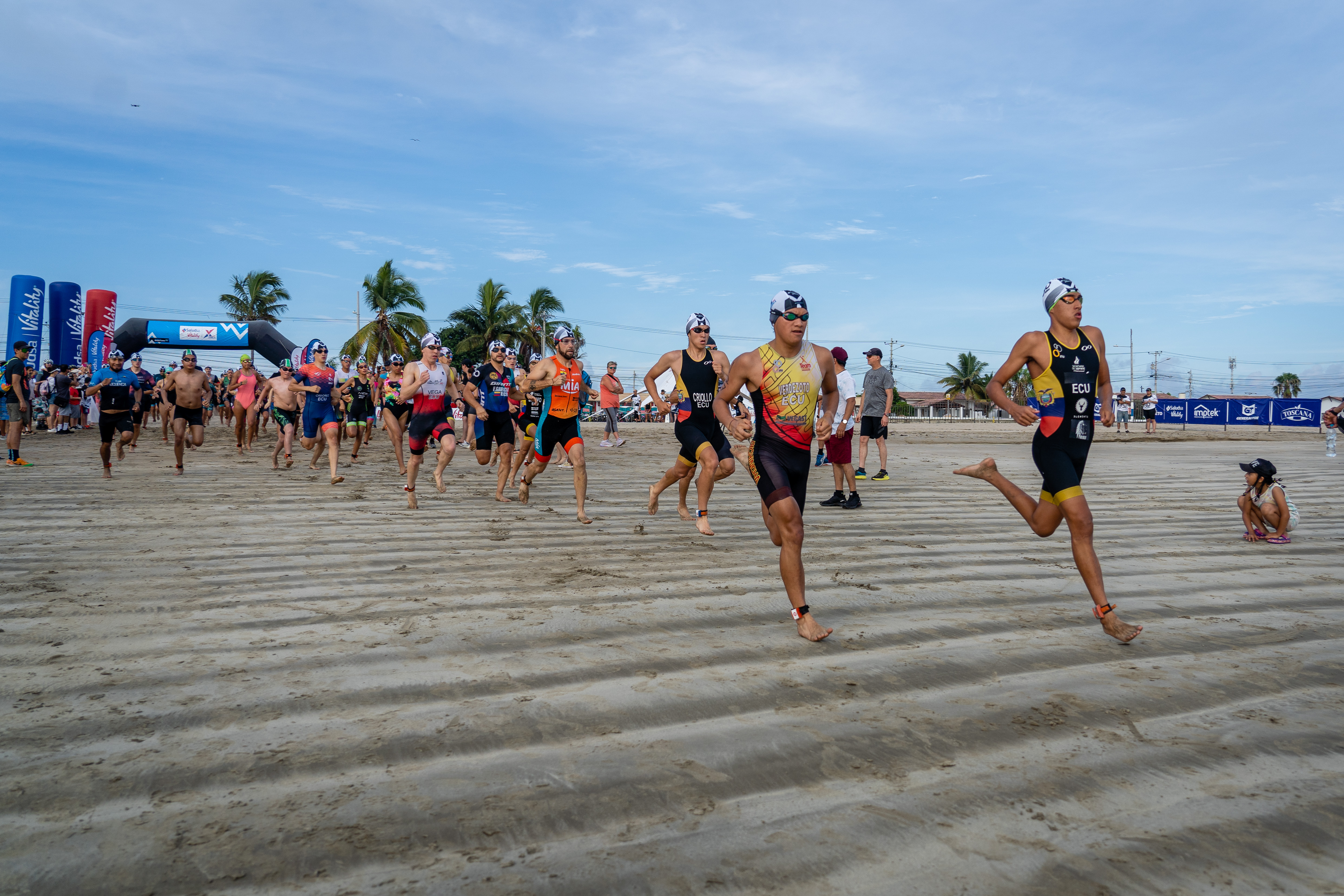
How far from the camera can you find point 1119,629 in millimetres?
4387

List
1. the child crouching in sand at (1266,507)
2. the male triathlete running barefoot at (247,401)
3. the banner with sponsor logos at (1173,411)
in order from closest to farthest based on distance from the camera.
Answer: the child crouching in sand at (1266,507) < the male triathlete running barefoot at (247,401) < the banner with sponsor logos at (1173,411)

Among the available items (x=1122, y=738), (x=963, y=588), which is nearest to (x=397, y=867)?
(x=1122, y=738)

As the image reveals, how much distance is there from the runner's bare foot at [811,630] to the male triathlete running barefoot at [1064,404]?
1.39m

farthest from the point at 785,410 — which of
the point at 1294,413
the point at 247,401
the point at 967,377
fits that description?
the point at 967,377

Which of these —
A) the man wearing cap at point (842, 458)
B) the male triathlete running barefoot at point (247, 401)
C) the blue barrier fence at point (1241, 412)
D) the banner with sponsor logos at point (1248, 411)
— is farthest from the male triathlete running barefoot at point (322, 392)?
the banner with sponsor logos at point (1248, 411)

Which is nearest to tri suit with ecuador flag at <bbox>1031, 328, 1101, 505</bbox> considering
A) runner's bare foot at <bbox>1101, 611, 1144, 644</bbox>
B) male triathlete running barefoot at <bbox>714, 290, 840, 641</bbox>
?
runner's bare foot at <bbox>1101, 611, 1144, 644</bbox>

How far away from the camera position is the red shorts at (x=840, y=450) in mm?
9844

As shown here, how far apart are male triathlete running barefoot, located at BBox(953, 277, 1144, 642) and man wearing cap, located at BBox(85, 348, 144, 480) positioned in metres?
12.6

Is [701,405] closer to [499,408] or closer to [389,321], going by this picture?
[499,408]

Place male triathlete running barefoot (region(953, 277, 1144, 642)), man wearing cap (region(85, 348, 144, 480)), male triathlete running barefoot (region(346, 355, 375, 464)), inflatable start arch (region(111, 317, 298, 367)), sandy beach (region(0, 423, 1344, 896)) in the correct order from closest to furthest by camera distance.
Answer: sandy beach (region(0, 423, 1344, 896)) < male triathlete running barefoot (region(953, 277, 1144, 642)) < man wearing cap (region(85, 348, 144, 480)) < male triathlete running barefoot (region(346, 355, 375, 464)) < inflatable start arch (region(111, 317, 298, 367))

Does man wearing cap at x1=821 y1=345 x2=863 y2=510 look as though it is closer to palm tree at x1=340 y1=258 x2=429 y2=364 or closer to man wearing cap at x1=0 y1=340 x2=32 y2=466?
man wearing cap at x1=0 y1=340 x2=32 y2=466

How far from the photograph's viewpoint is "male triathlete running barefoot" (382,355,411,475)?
12.7m

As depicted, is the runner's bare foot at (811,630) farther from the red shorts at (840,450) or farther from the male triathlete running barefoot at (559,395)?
the red shorts at (840,450)

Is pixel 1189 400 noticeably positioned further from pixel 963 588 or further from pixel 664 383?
pixel 963 588
